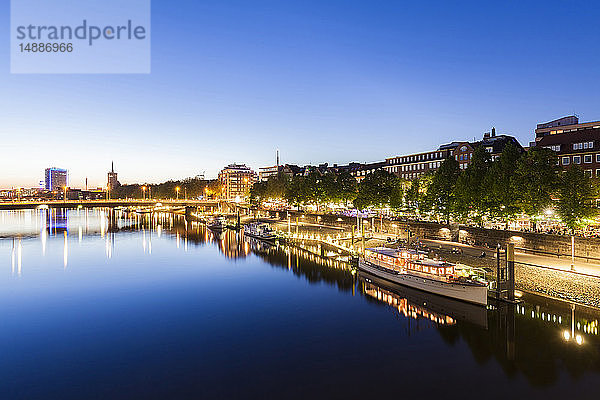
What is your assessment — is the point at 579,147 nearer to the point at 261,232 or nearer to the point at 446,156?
the point at 446,156

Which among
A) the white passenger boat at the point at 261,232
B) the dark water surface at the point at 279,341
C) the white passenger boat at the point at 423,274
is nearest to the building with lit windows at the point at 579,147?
the white passenger boat at the point at 423,274

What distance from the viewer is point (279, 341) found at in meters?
27.9

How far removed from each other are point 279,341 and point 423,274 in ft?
55.7

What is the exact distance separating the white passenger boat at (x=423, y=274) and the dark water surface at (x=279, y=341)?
3.80ft

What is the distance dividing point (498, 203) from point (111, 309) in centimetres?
5088

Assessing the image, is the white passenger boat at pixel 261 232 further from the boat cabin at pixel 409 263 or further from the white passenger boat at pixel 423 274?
the white passenger boat at pixel 423 274

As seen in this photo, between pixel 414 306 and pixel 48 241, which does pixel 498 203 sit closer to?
pixel 414 306

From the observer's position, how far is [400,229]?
7094 centimetres

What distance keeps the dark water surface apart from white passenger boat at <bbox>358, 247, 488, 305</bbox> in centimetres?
116

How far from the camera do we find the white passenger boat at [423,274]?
1300 inches

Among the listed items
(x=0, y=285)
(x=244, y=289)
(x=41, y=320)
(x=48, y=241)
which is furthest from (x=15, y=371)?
(x=48, y=241)

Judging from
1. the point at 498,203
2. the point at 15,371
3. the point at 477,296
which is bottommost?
the point at 15,371

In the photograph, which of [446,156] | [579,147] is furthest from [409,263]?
[446,156]

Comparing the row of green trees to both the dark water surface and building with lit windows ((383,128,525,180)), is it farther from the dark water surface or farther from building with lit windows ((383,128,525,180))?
the dark water surface
